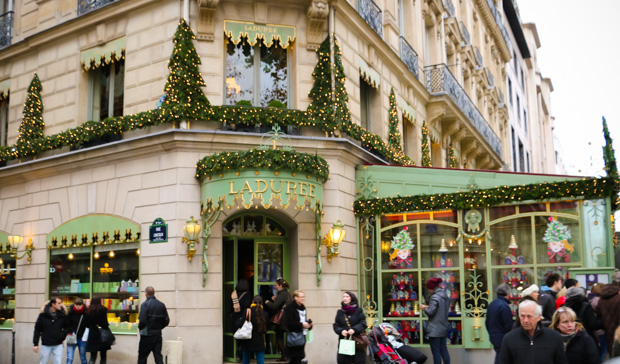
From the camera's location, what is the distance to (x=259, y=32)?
52.7 feet

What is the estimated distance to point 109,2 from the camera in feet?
56.1

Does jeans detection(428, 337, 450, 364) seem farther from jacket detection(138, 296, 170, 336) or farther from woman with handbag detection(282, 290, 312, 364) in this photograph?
jacket detection(138, 296, 170, 336)

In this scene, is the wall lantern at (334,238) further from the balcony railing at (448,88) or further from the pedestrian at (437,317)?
the balcony railing at (448,88)

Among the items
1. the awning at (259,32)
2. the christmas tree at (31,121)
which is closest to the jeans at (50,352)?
the christmas tree at (31,121)

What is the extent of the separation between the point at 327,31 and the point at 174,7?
3.61 metres

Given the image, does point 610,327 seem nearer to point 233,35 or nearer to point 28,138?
point 233,35

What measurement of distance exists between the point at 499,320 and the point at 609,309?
1721 millimetres

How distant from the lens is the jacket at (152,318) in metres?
13.2

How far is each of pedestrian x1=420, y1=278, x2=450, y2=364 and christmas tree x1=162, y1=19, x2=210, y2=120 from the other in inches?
243

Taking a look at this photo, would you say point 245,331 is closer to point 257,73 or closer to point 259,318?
point 259,318

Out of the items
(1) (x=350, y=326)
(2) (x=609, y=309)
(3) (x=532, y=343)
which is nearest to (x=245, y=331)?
(1) (x=350, y=326)

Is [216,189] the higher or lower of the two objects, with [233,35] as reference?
lower

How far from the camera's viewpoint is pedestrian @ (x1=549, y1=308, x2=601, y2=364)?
7.04 m

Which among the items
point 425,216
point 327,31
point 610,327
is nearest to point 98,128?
point 327,31
